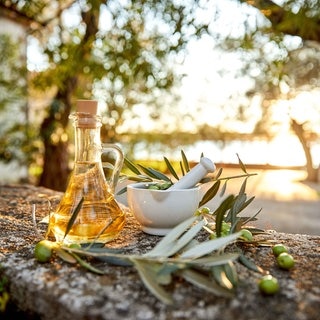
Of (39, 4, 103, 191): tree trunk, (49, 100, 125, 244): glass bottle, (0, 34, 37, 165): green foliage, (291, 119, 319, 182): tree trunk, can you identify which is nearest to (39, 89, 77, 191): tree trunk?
(39, 4, 103, 191): tree trunk

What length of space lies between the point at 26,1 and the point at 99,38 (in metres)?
0.32

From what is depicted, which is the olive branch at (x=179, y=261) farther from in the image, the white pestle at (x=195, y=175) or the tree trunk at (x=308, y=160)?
the tree trunk at (x=308, y=160)

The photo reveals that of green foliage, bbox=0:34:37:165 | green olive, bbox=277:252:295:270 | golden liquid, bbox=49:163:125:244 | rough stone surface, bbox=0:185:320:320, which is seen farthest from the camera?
green foliage, bbox=0:34:37:165

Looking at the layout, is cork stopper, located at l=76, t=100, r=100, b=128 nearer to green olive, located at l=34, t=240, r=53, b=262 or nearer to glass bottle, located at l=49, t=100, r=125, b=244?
glass bottle, located at l=49, t=100, r=125, b=244

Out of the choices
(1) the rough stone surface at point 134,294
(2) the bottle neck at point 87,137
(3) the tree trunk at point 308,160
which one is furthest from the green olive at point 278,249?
(3) the tree trunk at point 308,160

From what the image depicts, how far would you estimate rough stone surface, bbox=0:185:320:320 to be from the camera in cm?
50

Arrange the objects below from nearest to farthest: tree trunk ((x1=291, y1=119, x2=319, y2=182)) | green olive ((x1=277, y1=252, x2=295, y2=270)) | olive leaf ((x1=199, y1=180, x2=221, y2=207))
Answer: green olive ((x1=277, y1=252, x2=295, y2=270))
olive leaf ((x1=199, y1=180, x2=221, y2=207))
tree trunk ((x1=291, y1=119, x2=319, y2=182))

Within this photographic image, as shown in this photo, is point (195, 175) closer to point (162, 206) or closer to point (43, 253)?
point (162, 206)

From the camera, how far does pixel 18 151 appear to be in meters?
3.46

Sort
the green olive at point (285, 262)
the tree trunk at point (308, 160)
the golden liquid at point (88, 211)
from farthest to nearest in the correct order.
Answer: the tree trunk at point (308, 160)
the golden liquid at point (88, 211)
the green olive at point (285, 262)

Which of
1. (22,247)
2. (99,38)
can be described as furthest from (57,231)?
(99,38)

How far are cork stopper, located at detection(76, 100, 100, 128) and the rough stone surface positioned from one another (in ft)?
0.89

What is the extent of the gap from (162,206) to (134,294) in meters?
0.26

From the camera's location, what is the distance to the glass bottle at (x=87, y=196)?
2.45ft
